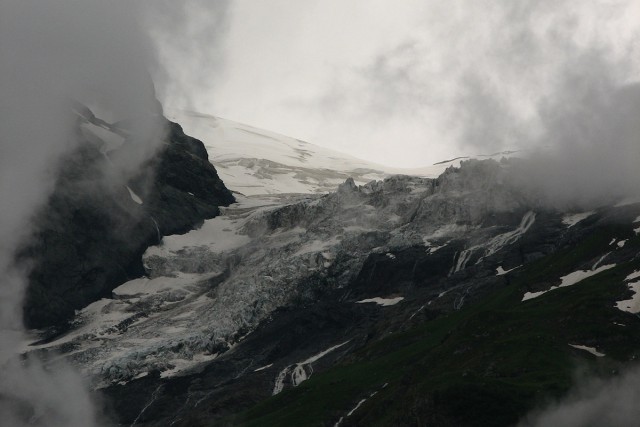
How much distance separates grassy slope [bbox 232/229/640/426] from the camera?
117 meters

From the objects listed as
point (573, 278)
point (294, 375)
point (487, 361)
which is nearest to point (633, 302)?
point (487, 361)

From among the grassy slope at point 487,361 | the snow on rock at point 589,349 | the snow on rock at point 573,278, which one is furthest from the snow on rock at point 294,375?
the snow on rock at point 589,349

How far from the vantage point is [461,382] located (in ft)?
390

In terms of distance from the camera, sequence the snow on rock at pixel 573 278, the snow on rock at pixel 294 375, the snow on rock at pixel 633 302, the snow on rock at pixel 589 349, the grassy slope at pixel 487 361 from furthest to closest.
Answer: the snow on rock at pixel 294 375 < the snow on rock at pixel 573 278 < the snow on rock at pixel 633 302 < the snow on rock at pixel 589 349 < the grassy slope at pixel 487 361

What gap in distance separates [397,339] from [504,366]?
55.0 meters

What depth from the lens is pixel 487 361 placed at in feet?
449

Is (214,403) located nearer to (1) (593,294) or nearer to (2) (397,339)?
(2) (397,339)

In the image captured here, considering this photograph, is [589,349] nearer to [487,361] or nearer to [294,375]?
[487,361]

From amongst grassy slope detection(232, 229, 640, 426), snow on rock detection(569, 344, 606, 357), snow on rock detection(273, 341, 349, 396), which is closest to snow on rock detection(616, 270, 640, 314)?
grassy slope detection(232, 229, 640, 426)

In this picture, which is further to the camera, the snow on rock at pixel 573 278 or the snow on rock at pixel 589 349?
the snow on rock at pixel 573 278

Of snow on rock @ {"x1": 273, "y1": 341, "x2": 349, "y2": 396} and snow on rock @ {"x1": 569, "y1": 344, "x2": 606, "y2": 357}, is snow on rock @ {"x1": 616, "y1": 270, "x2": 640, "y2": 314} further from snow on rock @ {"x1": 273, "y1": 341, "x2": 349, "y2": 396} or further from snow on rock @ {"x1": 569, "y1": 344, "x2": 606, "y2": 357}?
snow on rock @ {"x1": 273, "y1": 341, "x2": 349, "y2": 396}

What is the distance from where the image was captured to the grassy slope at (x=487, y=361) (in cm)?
11712

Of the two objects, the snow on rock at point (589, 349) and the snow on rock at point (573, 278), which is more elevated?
the snow on rock at point (573, 278)

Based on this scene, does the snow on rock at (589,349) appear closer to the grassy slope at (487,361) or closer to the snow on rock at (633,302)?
the grassy slope at (487,361)
